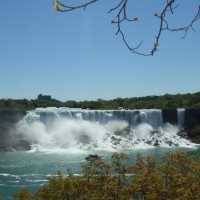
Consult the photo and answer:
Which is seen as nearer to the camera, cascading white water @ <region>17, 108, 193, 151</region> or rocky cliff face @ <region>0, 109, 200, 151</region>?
rocky cliff face @ <region>0, 109, 200, 151</region>

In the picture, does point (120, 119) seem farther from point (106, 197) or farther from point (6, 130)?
point (106, 197)

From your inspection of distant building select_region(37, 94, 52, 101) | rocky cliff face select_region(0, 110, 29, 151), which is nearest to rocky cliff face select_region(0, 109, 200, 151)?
rocky cliff face select_region(0, 110, 29, 151)

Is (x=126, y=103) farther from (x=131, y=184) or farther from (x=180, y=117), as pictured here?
(x=131, y=184)

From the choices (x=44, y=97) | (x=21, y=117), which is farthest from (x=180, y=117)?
(x=44, y=97)

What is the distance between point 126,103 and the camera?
59.1 m

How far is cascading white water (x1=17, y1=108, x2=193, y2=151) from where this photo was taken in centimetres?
4517

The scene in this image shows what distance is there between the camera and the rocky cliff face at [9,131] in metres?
40.9

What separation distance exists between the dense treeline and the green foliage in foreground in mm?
41627

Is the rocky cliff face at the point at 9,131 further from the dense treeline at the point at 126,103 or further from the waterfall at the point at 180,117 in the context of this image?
the waterfall at the point at 180,117

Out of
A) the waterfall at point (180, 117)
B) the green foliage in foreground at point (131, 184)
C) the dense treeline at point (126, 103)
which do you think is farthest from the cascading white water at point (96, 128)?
the green foliage in foreground at point (131, 184)

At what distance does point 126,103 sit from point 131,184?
49.5 m

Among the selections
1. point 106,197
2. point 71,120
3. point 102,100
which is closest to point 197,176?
point 106,197

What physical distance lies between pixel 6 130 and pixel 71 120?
5.88 meters

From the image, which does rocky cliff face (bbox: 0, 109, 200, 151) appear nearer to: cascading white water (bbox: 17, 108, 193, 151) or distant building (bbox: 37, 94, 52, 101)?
cascading white water (bbox: 17, 108, 193, 151)
